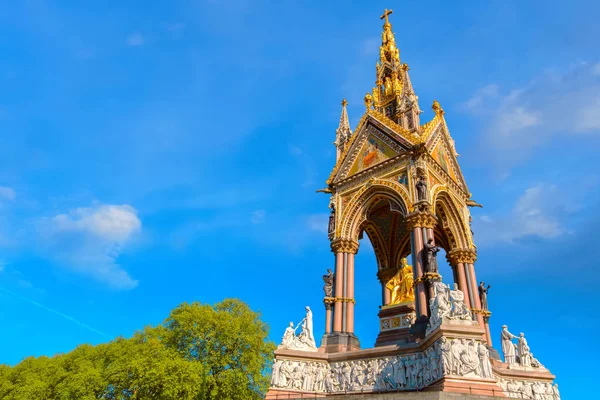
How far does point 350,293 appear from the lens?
59.3ft

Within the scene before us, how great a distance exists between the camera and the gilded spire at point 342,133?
910 inches

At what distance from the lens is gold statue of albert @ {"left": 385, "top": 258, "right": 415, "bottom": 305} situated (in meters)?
19.4

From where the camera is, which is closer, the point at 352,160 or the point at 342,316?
the point at 342,316

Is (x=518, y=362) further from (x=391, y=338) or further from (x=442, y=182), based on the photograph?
(x=442, y=182)

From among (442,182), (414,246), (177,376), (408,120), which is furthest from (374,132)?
(177,376)

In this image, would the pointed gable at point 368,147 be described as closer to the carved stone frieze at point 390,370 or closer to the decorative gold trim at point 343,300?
the decorative gold trim at point 343,300

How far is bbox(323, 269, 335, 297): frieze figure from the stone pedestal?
2.90 meters

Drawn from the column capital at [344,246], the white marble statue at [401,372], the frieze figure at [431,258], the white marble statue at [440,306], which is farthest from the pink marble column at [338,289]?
the white marble statue at [440,306]

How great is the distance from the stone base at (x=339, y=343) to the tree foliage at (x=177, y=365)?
907 cm

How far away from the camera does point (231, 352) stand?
25281 mm

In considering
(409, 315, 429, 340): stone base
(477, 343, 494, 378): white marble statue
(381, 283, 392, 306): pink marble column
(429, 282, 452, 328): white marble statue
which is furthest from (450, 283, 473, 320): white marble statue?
(381, 283, 392, 306): pink marble column

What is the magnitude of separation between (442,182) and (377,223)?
4.23 metres

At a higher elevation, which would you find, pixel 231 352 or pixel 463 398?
pixel 231 352

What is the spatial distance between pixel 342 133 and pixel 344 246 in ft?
23.9
